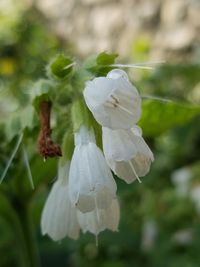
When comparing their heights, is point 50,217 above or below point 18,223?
above

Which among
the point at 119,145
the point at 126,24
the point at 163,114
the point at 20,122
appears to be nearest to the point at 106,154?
the point at 119,145

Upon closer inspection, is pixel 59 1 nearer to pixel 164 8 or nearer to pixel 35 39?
pixel 35 39

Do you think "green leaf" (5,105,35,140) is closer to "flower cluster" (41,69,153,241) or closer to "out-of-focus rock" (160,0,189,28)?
"flower cluster" (41,69,153,241)

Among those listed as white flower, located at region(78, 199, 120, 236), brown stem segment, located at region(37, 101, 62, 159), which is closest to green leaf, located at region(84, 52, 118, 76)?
brown stem segment, located at region(37, 101, 62, 159)

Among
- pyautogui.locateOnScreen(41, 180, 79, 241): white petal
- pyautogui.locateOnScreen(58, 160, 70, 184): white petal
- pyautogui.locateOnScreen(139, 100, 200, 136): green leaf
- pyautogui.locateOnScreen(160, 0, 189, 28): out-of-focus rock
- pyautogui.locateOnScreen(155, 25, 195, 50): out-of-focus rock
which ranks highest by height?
pyautogui.locateOnScreen(58, 160, 70, 184): white petal

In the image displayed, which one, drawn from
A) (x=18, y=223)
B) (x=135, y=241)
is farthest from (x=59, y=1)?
(x=18, y=223)

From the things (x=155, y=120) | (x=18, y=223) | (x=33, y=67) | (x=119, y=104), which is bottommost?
(x=33, y=67)

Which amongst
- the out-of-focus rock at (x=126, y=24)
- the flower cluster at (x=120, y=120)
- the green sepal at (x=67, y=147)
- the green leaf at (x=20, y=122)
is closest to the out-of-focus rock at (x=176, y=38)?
the out-of-focus rock at (x=126, y=24)
